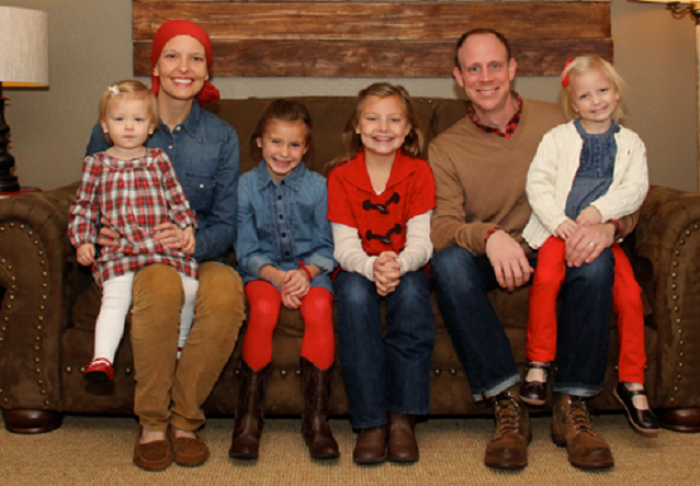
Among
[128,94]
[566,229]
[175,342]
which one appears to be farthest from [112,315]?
[566,229]

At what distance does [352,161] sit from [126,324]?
81 cm

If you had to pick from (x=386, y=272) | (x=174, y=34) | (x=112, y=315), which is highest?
(x=174, y=34)

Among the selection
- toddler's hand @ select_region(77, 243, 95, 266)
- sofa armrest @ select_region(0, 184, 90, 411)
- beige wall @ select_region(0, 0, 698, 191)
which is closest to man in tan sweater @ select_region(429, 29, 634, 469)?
beige wall @ select_region(0, 0, 698, 191)

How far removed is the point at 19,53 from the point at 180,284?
1.31 metres

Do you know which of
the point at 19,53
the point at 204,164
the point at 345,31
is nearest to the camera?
the point at 204,164

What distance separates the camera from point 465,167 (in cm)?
201

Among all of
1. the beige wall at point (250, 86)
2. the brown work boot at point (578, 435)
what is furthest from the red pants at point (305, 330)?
the beige wall at point (250, 86)

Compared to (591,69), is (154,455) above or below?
below

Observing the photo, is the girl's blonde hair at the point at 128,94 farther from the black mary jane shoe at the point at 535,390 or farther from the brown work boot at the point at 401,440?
the black mary jane shoe at the point at 535,390

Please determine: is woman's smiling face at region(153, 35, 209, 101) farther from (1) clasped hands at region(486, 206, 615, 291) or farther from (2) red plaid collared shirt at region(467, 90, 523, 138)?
(1) clasped hands at region(486, 206, 615, 291)

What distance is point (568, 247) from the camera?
1.71m

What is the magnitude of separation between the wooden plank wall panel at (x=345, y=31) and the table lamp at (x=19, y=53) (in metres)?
0.37

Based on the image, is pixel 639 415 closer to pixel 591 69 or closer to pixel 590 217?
pixel 590 217

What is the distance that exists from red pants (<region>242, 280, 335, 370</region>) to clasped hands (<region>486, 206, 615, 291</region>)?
48 cm
